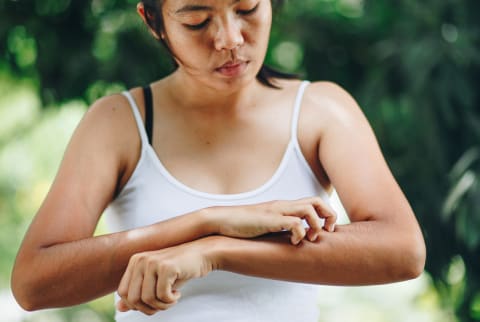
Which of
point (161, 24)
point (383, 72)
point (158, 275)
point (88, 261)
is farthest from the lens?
point (383, 72)

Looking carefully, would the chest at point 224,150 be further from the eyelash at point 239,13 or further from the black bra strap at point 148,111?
the eyelash at point 239,13

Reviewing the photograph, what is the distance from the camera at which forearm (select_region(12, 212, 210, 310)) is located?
4.37 ft

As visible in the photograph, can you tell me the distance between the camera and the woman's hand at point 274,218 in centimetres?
129

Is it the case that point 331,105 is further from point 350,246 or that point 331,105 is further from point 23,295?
point 23,295

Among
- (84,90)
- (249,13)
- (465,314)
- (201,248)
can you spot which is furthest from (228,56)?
(465,314)

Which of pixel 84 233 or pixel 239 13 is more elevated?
pixel 239 13

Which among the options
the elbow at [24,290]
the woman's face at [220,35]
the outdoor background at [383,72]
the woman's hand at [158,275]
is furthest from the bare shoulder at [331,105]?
the outdoor background at [383,72]

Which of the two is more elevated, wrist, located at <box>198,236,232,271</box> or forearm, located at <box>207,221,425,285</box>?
wrist, located at <box>198,236,232,271</box>

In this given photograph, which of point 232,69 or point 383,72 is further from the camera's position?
point 383,72

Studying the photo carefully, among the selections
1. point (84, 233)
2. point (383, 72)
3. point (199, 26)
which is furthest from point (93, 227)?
point (383, 72)

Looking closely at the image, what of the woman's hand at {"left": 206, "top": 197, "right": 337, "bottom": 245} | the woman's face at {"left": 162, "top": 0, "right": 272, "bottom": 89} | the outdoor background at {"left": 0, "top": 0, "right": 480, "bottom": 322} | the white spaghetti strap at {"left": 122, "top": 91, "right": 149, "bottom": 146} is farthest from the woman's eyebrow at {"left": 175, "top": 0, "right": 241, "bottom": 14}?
the outdoor background at {"left": 0, "top": 0, "right": 480, "bottom": 322}

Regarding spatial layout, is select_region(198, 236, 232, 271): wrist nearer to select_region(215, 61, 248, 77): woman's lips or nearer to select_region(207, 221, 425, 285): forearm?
select_region(207, 221, 425, 285): forearm

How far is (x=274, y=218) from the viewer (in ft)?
4.24

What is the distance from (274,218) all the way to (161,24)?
43 cm
